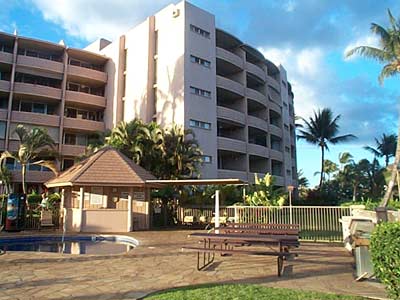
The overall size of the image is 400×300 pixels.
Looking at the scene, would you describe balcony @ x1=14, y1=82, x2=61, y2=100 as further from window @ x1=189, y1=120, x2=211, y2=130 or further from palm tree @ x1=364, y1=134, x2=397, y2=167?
palm tree @ x1=364, y1=134, x2=397, y2=167

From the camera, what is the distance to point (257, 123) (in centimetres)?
3794

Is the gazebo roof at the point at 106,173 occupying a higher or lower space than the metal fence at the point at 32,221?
higher

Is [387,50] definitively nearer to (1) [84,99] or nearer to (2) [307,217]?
(2) [307,217]

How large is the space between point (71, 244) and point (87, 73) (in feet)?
90.2

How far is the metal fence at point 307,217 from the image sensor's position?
14586mm

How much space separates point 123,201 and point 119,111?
20.2 meters

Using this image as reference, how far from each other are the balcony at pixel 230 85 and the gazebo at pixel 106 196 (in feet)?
56.2

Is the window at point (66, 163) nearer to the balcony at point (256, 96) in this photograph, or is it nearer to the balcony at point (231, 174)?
the balcony at point (231, 174)

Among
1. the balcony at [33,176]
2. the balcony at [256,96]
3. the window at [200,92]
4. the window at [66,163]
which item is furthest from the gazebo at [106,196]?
the balcony at [256,96]

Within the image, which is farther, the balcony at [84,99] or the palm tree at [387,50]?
the balcony at [84,99]

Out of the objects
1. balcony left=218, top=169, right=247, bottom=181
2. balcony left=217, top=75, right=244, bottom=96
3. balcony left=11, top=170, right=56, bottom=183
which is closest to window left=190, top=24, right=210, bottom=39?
balcony left=217, top=75, right=244, bottom=96

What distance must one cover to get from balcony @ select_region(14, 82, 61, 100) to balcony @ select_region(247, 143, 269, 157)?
20332 millimetres

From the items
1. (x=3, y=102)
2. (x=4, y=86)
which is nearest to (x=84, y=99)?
(x=4, y=86)

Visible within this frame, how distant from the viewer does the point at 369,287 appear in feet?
22.6
